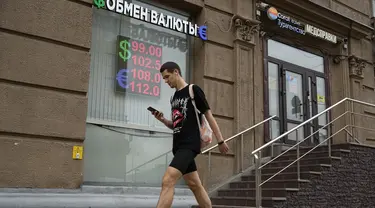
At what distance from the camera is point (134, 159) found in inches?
315

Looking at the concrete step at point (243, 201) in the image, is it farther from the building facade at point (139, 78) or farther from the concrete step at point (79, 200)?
the building facade at point (139, 78)

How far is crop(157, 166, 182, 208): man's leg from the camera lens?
13.3ft

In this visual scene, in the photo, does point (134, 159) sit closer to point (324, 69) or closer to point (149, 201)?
point (149, 201)

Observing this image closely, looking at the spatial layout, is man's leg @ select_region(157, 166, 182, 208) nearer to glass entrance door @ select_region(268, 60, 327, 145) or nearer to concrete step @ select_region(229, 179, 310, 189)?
concrete step @ select_region(229, 179, 310, 189)

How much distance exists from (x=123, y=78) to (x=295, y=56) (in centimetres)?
552

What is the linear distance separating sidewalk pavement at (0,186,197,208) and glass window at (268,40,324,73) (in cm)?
483

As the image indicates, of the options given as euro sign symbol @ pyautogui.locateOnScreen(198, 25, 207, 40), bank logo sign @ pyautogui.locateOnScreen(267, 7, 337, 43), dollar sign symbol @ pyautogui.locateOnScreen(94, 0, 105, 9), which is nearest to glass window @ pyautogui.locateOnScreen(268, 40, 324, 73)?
bank logo sign @ pyautogui.locateOnScreen(267, 7, 337, 43)

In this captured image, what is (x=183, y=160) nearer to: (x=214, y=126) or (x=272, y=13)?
(x=214, y=126)

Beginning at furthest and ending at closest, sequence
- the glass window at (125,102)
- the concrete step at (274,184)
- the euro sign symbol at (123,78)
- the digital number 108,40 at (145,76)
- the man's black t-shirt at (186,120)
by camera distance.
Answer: the digital number 108,40 at (145,76) → the euro sign symbol at (123,78) → the glass window at (125,102) → the concrete step at (274,184) → the man's black t-shirt at (186,120)

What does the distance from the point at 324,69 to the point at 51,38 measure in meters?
8.21

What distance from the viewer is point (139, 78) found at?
835 centimetres

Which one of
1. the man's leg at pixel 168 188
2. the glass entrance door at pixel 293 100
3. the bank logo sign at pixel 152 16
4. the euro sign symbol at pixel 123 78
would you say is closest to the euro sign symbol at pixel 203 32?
the bank logo sign at pixel 152 16

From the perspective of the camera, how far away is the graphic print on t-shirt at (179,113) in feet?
14.6

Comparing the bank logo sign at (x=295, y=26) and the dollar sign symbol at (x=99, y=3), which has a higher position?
the bank logo sign at (x=295, y=26)
